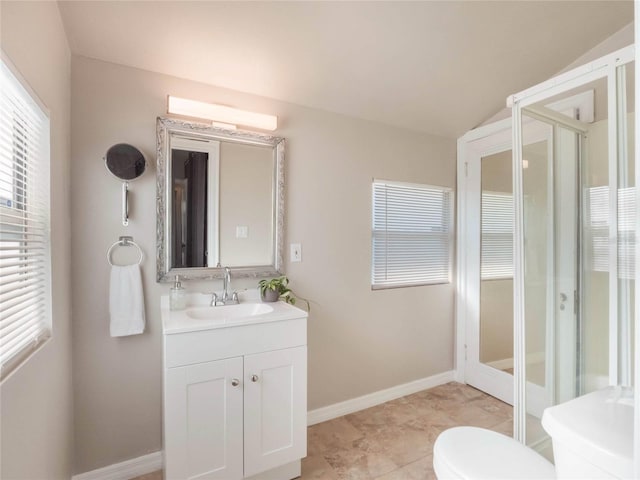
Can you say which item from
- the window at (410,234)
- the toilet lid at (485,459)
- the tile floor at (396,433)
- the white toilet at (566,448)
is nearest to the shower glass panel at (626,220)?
the white toilet at (566,448)

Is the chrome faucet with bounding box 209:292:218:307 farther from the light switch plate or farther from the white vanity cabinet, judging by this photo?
the light switch plate

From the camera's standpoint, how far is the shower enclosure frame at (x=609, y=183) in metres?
1.43

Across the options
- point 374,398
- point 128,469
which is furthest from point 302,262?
point 128,469

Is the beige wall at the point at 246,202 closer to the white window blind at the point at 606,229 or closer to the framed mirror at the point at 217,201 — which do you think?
the framed mirror at the point at 217,201

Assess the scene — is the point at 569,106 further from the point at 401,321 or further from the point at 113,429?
the point at 113,429

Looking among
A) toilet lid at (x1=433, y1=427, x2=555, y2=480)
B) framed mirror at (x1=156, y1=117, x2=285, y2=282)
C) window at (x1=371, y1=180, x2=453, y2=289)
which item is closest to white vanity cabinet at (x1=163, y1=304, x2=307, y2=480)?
framed mirror at (x1=156, y1=117, x2=285, y2=282)

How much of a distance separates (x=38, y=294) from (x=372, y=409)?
7.43 feet

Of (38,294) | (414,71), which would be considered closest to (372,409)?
(38,294)

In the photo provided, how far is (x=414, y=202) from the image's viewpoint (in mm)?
2727

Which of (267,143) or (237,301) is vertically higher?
(267,143)

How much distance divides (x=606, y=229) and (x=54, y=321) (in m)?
2.60

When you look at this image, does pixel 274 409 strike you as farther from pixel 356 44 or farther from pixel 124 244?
pixel 356 44

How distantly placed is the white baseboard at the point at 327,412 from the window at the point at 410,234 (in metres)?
0.89

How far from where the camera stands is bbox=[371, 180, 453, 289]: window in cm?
256
